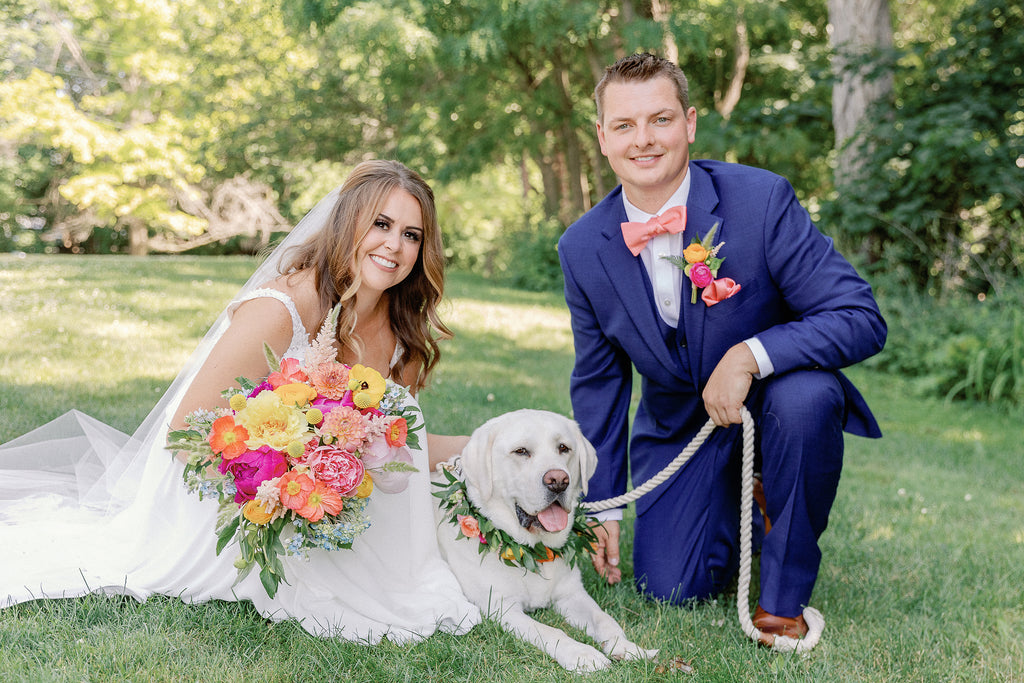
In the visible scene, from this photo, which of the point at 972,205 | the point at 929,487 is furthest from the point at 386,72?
the point at 929,487

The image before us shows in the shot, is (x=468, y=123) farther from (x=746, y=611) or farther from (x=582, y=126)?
(x=746, y=611)

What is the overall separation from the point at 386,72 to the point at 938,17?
10.7 m

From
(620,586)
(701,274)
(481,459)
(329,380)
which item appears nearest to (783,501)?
(620,586)

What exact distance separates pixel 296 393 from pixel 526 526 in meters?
0.94

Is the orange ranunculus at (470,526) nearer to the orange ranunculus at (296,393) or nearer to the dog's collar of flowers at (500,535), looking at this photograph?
the dog's collar of flowers at (500,535)

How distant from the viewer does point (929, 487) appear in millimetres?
4797

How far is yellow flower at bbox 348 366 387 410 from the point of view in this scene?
240cm

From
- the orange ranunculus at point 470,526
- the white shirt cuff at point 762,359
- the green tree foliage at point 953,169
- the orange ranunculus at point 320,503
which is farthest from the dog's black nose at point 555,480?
the green tree foliage at point 953,169

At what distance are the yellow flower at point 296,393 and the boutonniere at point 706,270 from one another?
1391mm

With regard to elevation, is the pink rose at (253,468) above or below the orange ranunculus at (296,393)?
below

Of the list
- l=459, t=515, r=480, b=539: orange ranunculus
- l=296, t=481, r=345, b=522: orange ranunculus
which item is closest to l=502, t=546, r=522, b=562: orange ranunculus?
l=459, t=515, r=480, b=539: orange ranunculus

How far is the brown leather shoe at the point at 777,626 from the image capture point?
2.70 m

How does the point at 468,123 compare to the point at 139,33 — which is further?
the point at 139,33

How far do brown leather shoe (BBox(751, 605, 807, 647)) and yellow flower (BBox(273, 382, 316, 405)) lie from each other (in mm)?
1687
